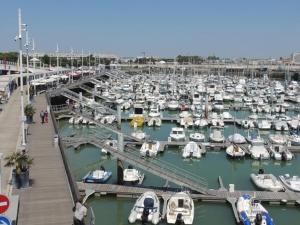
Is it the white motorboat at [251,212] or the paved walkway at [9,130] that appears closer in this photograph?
the paved walkway at [9,130]

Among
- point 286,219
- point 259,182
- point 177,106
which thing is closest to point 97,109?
point 177,106

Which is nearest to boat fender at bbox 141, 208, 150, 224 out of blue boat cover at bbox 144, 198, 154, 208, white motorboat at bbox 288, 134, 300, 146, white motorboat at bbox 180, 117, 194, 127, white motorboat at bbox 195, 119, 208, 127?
blue boat cover at bbox 144, 198, 154, 208

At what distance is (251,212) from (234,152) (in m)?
17.5

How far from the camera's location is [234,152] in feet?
139

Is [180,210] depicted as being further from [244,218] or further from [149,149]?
[149,149]

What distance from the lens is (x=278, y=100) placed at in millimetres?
84750

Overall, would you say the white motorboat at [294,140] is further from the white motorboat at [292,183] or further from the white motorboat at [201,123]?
the white motorboat at [292,183]

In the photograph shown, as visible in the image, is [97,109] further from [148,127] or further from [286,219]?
[286,219]

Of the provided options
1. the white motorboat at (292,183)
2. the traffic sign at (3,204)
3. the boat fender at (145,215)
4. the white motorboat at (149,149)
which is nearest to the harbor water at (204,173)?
the white motorboat at (149,149)

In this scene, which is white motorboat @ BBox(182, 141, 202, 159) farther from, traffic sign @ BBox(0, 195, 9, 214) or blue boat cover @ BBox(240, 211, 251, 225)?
traffic sign @ BBox(0, 195, 9, 214)

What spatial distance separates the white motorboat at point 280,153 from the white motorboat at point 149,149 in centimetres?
1108

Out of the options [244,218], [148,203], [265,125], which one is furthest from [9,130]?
[265,125]

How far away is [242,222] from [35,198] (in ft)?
40.0

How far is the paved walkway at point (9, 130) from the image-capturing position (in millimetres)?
22925
